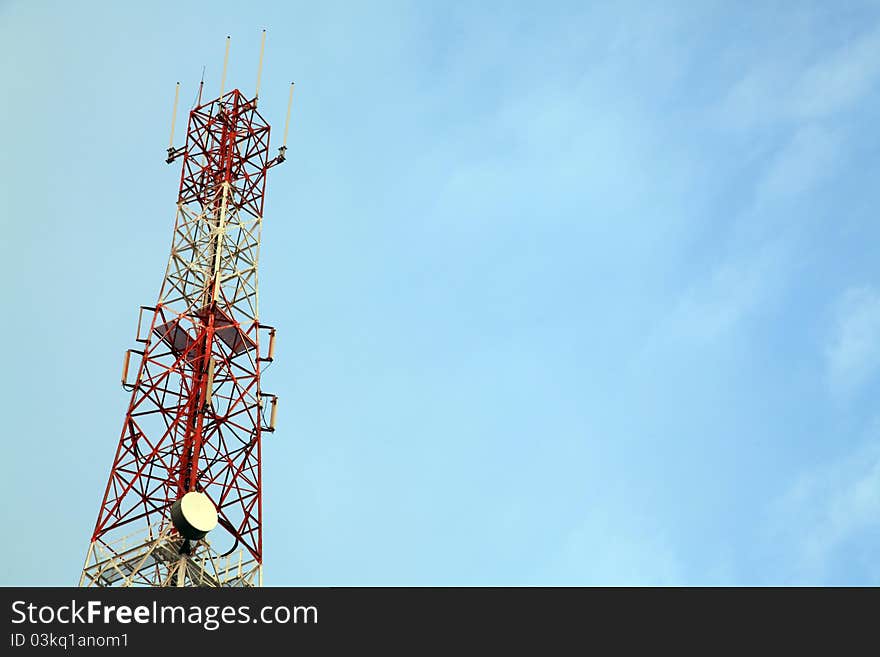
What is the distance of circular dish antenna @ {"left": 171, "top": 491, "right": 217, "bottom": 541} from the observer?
166ft

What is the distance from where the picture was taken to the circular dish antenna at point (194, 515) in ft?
166

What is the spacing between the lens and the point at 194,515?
50875mm

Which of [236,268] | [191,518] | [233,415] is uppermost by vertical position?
[236,268]
